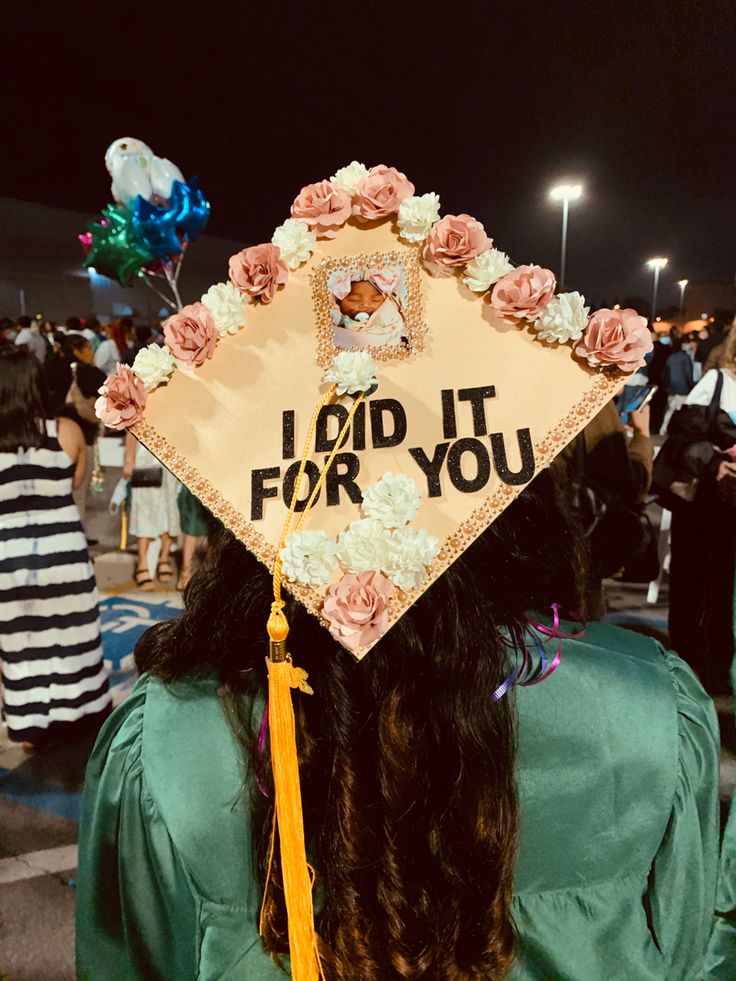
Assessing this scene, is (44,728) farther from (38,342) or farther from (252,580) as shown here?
(38,342)

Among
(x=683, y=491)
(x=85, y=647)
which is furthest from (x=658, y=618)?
(x=85, y=647)

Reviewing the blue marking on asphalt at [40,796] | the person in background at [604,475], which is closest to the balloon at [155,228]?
the person in background at [604,475]

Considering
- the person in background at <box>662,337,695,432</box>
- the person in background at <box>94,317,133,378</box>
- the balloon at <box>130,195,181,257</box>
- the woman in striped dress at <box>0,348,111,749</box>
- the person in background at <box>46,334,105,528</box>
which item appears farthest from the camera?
the person in background at <box>662,337,695,432</box>

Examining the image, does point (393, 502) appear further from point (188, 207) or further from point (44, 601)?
point (188, 207)

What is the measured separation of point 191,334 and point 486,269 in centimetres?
46

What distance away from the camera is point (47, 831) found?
2438 mm

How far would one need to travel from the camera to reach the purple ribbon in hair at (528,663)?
0.89m

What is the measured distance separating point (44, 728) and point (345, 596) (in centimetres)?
277

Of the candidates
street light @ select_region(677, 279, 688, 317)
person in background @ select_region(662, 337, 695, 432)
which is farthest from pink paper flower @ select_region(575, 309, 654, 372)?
street light @ select_region(677, 279, 688, 317)

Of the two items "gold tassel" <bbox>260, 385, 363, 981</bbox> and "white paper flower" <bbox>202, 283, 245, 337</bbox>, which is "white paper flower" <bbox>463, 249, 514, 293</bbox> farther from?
"gold tassel" <bbox>260, 385, 363, 981</bbox>

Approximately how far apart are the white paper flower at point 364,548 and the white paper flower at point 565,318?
391 millimetres

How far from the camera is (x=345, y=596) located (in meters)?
0.81

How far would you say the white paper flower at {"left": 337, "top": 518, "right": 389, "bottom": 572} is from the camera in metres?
0.84

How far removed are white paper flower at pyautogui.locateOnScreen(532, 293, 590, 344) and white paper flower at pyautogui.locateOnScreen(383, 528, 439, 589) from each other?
36cm
